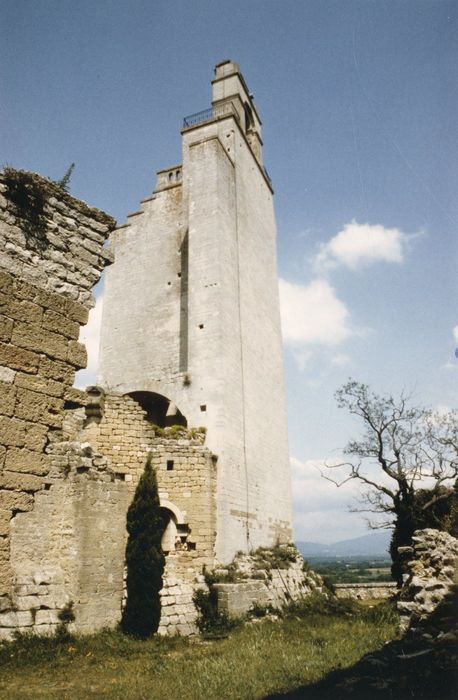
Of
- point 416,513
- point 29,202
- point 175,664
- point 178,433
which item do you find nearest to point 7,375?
point 29,202

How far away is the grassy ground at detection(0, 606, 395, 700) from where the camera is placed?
5.72 meters

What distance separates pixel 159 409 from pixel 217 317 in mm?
4428

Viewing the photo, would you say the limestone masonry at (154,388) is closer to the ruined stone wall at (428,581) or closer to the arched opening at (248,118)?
the arched opening at (248,118)

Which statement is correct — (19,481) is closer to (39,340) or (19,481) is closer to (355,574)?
(39,340)

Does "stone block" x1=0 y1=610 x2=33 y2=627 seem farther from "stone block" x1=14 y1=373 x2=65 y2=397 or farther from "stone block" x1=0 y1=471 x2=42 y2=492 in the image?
"stone block" x1=14 y1=373 x2=65 y2=397

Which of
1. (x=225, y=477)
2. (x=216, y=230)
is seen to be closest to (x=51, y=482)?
(x=225, y=477)

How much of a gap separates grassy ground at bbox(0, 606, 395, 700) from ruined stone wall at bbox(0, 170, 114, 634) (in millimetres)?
1176

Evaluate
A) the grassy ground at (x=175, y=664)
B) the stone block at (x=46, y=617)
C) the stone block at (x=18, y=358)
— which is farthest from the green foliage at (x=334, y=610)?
the stone block at (x=18, y=358)

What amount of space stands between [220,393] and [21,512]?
1172cm

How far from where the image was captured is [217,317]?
16766mm

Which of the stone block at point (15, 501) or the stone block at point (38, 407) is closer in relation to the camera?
the stone block at point (15, 501)

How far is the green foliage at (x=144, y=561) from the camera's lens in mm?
10547

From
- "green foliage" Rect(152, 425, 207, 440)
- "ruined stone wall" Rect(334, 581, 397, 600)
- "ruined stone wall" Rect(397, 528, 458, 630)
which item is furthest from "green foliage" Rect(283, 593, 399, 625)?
"ruined stone wall" Rect(334, 581, 397, 600)

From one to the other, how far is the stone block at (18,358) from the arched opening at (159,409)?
1280 centimetres
